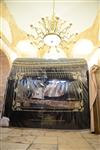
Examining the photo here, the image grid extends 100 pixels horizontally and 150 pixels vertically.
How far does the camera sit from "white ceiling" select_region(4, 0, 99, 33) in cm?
601

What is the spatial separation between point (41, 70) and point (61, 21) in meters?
1.97

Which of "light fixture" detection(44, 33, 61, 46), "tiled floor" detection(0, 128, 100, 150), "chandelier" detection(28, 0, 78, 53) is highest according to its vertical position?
"chandelier" detection(28, 0, 78, 53)

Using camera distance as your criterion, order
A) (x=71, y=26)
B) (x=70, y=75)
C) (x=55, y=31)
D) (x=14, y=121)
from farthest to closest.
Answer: (x=71, y=26) < (x=55, y=31) < (x=70, y=75) < (x=14, y=121)

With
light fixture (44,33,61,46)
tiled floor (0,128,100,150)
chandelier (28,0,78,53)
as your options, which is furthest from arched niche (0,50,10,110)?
tiled floor (0,128,100,150)

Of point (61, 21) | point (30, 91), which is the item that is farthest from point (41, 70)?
point (61, 21)

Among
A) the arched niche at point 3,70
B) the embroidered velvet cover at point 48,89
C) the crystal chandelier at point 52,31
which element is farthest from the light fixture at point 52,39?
the arched niche at point 3,70

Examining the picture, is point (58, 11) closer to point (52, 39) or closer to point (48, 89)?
point (52, 39)

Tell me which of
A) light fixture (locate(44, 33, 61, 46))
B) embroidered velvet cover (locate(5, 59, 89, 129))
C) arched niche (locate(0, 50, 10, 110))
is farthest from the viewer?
arched niche (locate(0, 50, 10, 110))

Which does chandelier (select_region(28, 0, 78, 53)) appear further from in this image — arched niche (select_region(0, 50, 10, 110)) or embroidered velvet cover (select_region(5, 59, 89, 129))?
arched niche (select_region(0, 50, 10, 110))

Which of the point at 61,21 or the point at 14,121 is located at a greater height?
the point at 61,21

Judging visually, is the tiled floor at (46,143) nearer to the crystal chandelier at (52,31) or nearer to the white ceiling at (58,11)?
the crystal chandelier at (52,31)

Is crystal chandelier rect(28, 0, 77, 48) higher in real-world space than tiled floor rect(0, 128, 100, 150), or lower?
higher

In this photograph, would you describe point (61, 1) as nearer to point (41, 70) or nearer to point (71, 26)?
point (71, 26)

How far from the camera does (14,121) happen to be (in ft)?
17.4
